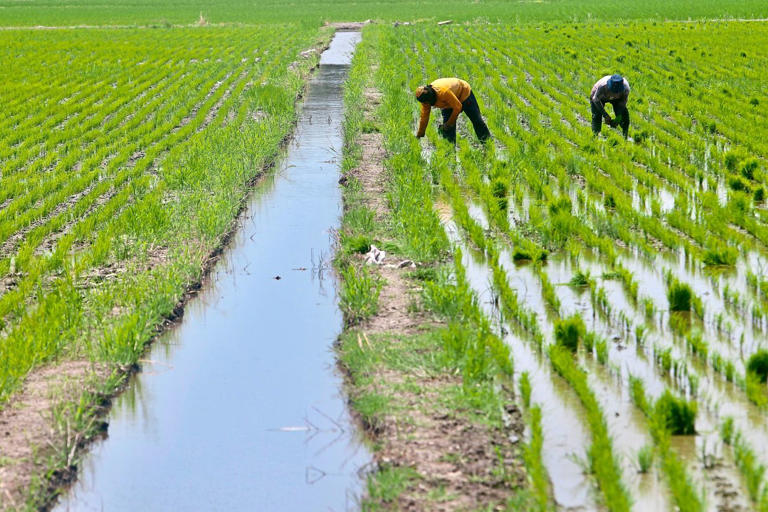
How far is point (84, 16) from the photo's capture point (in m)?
39.1

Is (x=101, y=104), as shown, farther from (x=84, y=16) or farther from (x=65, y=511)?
(x=84, y=16)

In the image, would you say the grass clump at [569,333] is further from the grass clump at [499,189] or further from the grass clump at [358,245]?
the grass clump at [499,189]

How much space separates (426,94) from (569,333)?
4.81 m

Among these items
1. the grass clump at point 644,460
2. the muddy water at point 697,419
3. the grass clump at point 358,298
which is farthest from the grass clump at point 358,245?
the grass clump at point 644,460

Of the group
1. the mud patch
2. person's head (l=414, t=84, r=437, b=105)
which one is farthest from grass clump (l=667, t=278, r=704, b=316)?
person's head (l=414, t=84, r=437, b=105)

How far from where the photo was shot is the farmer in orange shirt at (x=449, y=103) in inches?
389

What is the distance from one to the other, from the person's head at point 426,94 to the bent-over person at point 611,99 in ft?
6.31

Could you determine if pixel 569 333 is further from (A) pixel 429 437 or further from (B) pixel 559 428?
(A) pixel 429 437

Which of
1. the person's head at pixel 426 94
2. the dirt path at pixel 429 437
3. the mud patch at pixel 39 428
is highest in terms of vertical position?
the person's head at pixel 426 94

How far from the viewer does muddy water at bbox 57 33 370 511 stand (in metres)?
4.32

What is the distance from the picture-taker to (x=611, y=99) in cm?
1073

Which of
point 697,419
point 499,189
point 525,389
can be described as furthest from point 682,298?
point 499,189

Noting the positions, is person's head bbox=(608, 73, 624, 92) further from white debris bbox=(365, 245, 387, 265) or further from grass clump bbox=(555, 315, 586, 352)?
grass clump bbox=(555, 315, 586, 352)

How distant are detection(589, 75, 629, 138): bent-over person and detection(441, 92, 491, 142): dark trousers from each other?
1.19 metres
